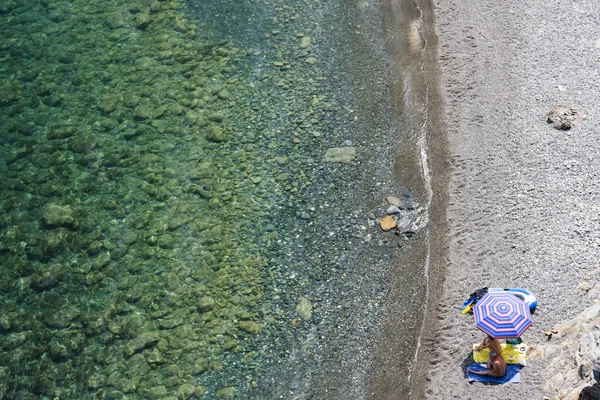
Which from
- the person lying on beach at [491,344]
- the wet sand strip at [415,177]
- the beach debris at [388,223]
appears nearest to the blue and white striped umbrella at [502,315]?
the person lying on beach at [491,344]

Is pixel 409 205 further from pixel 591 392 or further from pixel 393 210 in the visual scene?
pixel 591 392

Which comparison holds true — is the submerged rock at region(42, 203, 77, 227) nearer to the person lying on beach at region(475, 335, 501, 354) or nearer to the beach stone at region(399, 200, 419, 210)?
the beach stone at region(399, 200, 419, 210)

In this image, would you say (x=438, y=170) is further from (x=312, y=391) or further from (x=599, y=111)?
(x=312, y=391)

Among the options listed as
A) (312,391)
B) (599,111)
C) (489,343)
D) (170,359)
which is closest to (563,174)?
(599,111)

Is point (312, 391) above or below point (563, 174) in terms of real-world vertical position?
below

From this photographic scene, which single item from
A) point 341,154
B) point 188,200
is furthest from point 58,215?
point 341,154

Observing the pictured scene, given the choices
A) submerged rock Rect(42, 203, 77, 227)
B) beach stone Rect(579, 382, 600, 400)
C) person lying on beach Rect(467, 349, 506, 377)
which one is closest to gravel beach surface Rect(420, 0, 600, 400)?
person lying on beach Rect(467, 349, 506, 377)

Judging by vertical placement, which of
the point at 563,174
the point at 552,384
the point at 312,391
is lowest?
the point at 312,391

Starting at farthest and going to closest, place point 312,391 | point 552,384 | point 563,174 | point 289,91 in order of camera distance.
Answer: point 289,91 → point 563,174 → point 312,391 → point 552,384
